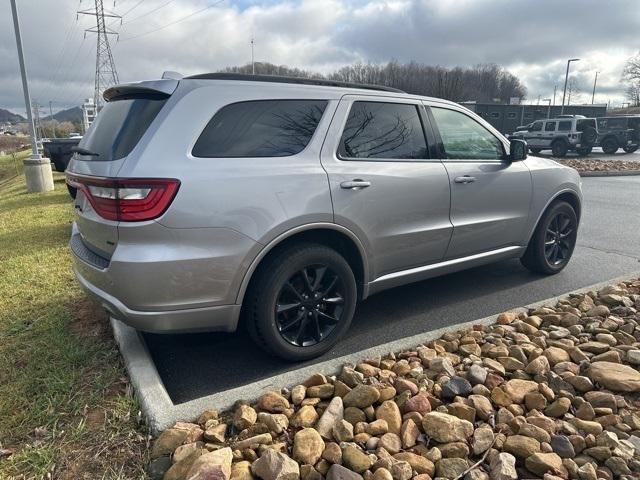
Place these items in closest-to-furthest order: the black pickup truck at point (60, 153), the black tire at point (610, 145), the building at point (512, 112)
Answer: the black pickup truck at point (60, 153) → the black tire at point (610, 145) → the building at point (512, 112)

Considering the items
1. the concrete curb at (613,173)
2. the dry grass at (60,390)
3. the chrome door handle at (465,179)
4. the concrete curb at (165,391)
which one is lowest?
the concrete curb at (613,173)

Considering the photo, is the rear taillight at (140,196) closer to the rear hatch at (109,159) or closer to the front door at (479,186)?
the rear hatch at (109,159)

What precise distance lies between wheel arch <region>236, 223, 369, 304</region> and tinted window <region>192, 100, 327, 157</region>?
1.64 feet

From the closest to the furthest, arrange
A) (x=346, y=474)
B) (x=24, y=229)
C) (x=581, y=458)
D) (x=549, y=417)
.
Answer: (x=346, y=474)
(x=581, y=458)
(x=549, y=417)
(x=24, y=229)

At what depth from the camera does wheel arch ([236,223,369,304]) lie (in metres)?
2.85

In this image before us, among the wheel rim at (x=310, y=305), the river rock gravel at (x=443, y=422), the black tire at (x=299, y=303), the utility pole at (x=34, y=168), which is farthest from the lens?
the utility pole at (x=34, y=168)

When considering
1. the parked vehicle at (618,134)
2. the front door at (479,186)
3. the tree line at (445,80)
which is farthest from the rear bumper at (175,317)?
the tree line at (445,80)

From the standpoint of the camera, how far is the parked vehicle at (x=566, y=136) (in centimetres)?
2350

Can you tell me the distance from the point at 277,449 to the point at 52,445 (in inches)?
42.5

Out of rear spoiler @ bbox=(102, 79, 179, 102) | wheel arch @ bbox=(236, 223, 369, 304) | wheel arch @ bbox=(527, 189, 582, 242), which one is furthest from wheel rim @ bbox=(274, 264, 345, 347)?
wheel arch @ bbox=(527, 189, 582, 242)

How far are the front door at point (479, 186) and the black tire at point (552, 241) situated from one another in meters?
0.33

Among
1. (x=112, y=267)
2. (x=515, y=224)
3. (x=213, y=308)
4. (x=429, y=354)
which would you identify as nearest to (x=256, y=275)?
(x=213, y=308)

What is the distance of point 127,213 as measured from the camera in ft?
8.45

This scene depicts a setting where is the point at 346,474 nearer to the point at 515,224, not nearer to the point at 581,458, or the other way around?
the point at 581,458
